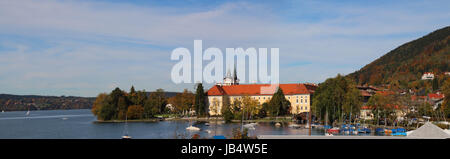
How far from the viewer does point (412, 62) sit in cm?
15738

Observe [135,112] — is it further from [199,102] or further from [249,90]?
[249,90]

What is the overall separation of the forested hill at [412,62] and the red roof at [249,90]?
47.2m

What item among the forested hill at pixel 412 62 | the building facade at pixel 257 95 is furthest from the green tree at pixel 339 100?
the forested hill at pixel 412 62

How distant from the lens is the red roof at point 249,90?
302 ft

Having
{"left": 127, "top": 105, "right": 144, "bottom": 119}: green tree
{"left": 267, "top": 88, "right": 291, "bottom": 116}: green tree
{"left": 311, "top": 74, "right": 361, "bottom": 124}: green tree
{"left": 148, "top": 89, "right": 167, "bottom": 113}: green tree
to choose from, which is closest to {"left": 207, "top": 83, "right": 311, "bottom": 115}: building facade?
{"left": 267, "top": 88, "right": 291, "bottom": 116}: green tree

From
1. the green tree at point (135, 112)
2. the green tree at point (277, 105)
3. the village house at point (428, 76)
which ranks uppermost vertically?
the village house at point (428, 76)

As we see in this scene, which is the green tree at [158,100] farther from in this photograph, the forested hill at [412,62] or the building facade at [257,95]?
the forested hill at [412,62]

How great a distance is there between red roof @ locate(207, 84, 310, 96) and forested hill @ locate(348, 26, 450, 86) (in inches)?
1857

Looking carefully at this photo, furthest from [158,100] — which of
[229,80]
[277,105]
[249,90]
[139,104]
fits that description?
[277,105]

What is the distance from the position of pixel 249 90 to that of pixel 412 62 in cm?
8848

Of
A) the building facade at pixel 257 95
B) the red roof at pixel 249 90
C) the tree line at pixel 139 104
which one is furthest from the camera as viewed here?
the red roof at pixel 249 90
